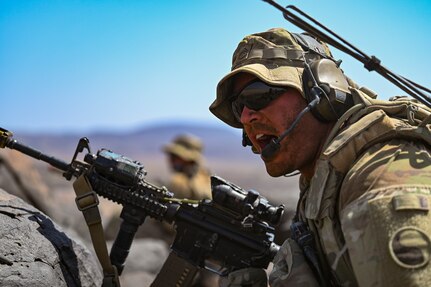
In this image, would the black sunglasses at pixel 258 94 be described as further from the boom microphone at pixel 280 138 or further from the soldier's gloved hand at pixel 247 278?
the soldier's gloved hand at pixel 247 278

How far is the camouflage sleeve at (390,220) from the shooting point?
9.05 feet

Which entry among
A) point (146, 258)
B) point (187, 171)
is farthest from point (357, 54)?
point (187, 171)

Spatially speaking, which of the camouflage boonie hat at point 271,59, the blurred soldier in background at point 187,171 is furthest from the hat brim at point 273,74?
the blurred soldier in background at point 187,171

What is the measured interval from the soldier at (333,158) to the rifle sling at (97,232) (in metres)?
0.73

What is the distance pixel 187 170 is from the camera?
13398 mm

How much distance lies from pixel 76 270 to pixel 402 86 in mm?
2136

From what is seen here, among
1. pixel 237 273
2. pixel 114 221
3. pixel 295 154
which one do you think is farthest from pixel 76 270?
pixel 114 221

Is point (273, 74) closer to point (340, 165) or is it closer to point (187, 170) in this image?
point (340, 165)

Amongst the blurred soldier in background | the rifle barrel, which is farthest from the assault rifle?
the blurred soldier in background

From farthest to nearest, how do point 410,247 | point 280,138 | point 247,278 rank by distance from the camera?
point 247,278 → point 280,138 → point 410,247

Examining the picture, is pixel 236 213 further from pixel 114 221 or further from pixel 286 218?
pixel 114 221

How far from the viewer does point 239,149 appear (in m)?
120

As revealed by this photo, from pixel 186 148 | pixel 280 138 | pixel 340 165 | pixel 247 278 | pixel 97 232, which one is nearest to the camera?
pixel 340 165

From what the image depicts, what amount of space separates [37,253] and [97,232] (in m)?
0.67
